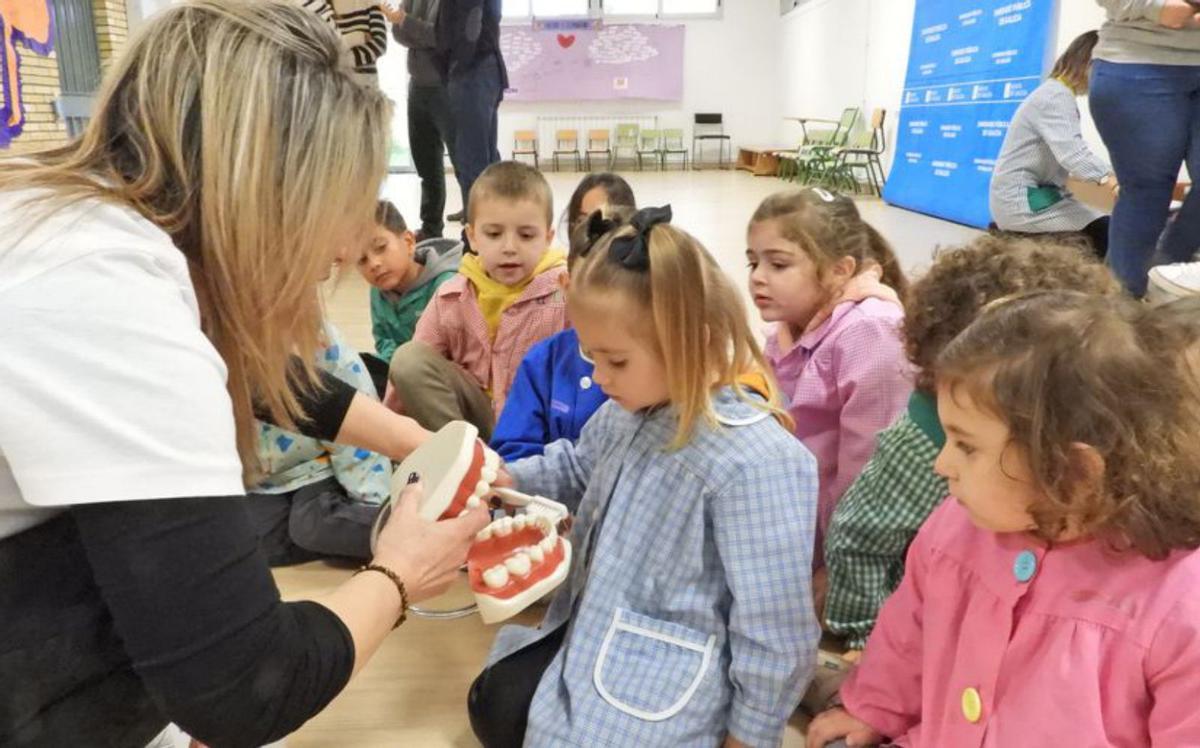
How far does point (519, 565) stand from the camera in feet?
3.61

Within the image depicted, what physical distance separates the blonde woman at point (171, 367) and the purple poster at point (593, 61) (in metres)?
12.9

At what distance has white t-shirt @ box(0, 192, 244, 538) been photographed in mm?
619

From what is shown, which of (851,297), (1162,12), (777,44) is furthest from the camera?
(777,44)

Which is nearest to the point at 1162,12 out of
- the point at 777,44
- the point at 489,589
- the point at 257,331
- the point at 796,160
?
the point at 489,589

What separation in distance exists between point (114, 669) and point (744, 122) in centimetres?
1379

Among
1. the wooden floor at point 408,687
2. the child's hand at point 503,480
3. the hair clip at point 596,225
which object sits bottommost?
the wooden floor at point 408,687

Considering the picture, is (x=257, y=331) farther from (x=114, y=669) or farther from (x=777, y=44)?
(x=777, y=44)

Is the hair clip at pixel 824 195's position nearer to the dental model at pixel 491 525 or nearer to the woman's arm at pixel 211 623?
the dental model at pixel 491 525

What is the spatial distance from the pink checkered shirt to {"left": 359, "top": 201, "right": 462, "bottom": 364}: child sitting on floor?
0.88 feet

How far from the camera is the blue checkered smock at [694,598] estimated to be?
1.10 metres

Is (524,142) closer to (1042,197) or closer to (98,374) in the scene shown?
(1042,197)

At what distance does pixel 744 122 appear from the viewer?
13.7m

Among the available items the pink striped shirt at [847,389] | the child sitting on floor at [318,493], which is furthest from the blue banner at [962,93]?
the child sitting on floor at [318,493]

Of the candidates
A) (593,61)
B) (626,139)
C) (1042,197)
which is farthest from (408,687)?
(593,61)
